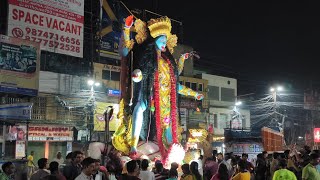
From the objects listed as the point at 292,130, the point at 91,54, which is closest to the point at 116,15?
the point at 91,54

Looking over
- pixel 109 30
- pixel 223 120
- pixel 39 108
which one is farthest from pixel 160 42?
pixel 223 120

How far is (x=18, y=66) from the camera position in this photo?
66.2 ft

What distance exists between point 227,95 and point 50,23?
24.2m

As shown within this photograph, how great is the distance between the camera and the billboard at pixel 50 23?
23.6 m

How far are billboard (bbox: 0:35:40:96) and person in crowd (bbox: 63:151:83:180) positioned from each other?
43.1ft

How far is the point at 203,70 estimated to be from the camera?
47.9 metres

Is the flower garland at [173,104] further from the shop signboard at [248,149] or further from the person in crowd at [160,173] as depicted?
the shop signboard at [248,149]

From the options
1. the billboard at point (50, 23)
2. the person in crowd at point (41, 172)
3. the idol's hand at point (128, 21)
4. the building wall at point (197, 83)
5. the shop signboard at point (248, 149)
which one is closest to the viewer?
the person in crowd at point (41, 172)

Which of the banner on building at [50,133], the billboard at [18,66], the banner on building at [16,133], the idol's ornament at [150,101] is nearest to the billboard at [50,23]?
the billboard at [18,66]

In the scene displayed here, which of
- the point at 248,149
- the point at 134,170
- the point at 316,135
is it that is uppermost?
the point at 134,170

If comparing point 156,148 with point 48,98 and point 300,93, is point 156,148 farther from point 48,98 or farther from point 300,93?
point 300,93

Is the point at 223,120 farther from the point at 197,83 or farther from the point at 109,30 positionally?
the point at 109,30

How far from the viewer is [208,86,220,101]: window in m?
43.0

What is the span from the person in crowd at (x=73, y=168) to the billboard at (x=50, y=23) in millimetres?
17438
